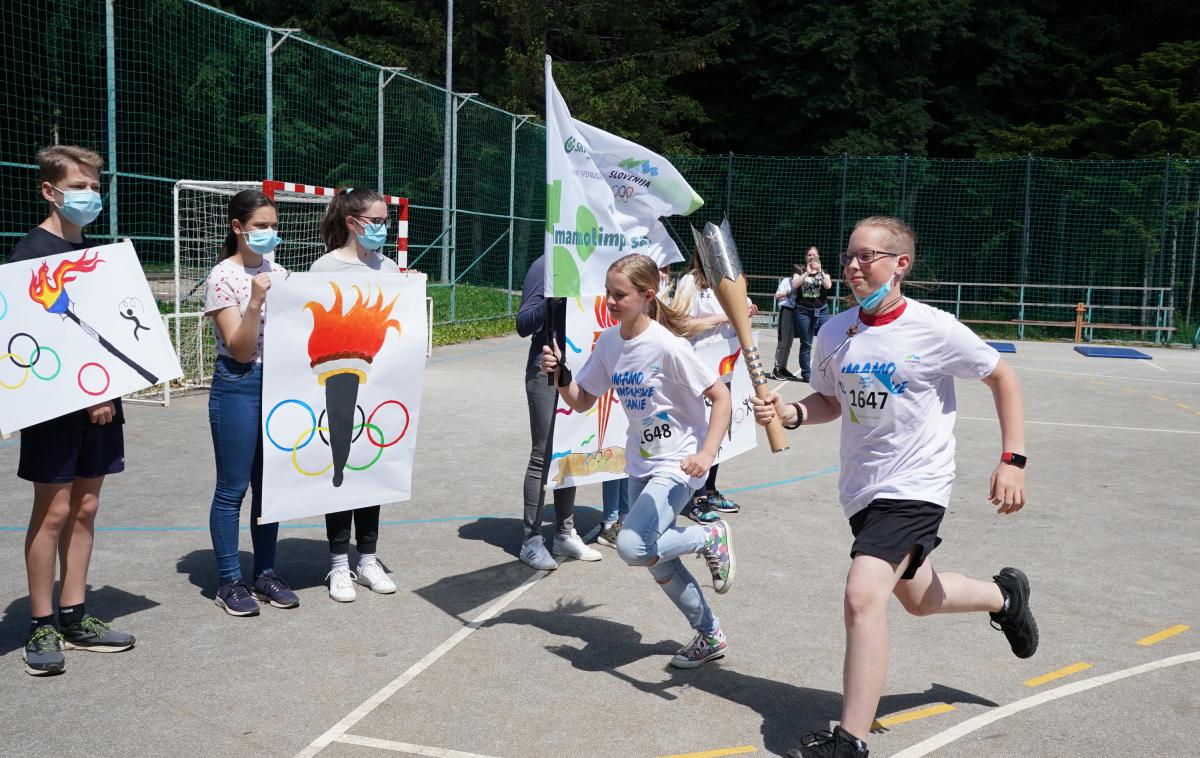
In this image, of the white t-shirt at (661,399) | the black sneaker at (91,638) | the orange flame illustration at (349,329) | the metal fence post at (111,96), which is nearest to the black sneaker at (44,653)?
the black sneaker at (91,638)

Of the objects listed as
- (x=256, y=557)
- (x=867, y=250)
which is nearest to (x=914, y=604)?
(x=867, y=250)

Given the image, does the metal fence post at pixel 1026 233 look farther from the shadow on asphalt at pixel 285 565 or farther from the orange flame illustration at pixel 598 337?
the shadow on asphalt at pixel 285 565

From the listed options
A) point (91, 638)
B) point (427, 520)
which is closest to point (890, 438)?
point (91, 638)

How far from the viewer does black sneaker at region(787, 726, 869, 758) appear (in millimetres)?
3527

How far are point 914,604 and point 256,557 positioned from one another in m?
3.13

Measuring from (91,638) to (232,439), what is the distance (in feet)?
3.39

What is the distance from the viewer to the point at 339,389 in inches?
211

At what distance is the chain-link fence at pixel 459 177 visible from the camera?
17609 millimetres

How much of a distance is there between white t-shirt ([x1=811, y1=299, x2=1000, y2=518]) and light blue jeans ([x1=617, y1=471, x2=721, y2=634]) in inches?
30.5

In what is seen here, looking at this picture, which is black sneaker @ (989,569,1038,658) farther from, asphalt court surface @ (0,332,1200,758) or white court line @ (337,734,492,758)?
white court line @ (337,734,492,758)

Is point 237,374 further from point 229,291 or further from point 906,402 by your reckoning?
point 906,402

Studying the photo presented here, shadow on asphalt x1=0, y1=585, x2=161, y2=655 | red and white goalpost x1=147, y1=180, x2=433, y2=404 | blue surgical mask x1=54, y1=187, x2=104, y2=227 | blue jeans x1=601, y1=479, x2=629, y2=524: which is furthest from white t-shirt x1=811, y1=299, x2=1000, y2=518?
red and white goalpost x1=147, y1=180, x2=433, y2=404

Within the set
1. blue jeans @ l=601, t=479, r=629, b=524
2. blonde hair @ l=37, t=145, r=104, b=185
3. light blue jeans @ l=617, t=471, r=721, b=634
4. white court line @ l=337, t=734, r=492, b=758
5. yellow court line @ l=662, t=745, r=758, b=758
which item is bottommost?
white court line @ l=337, t=734, r=492, b=758

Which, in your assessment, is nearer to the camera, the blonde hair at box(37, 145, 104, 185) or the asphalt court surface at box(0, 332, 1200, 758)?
the asphalt court surface at box(0, 332, 1200, 758)
